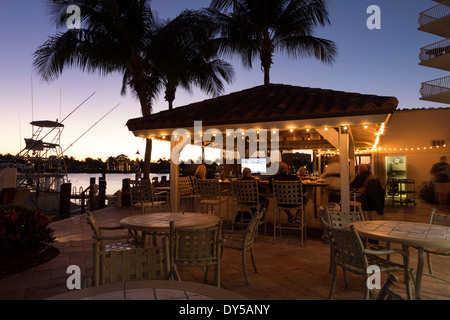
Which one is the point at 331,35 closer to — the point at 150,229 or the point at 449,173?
the point at 449,173

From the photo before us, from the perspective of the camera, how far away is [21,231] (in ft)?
14.0

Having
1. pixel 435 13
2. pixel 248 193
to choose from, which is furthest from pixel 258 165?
pixel 435 13

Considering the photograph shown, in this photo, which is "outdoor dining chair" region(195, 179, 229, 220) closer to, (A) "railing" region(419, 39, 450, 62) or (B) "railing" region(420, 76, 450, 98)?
(B) "railing" region(420, 76, 450, 98)

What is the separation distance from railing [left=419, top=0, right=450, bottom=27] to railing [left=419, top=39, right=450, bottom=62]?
4.64 feet

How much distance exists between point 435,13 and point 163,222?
67.8ft

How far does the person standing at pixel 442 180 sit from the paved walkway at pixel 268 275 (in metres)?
7.20

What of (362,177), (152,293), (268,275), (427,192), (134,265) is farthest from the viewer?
(427,192)

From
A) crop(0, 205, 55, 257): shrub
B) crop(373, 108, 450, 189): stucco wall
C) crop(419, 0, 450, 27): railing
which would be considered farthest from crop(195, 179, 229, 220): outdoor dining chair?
crop(419, 0, 450, 27): railing

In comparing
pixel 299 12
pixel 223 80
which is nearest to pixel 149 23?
pixel 223 80

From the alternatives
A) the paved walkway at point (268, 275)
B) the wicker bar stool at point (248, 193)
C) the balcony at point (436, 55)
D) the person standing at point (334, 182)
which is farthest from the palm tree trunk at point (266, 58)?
the balcony at point (436, 55)

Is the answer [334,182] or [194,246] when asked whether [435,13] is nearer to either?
[334,182]

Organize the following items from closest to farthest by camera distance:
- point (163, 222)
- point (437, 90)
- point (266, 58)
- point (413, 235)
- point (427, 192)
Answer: point (413, 235)
point (163, 222)
point (427, 192)
point (266, 58)
point (437, 90)
